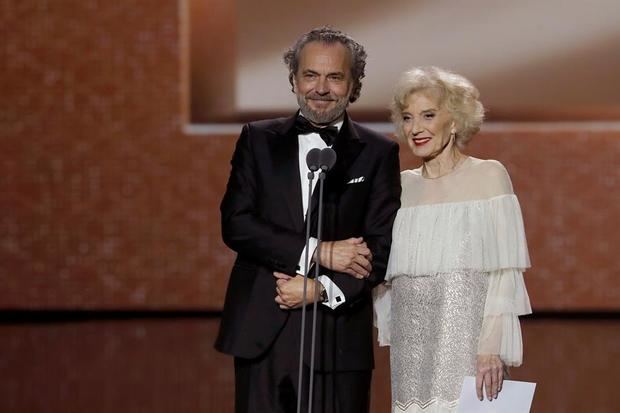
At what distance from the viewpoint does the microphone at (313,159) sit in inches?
95.6

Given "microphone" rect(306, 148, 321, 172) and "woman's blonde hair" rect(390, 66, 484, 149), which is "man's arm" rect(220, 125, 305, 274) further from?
"woman's blonde hair" rect(390, 66, 484, 149)

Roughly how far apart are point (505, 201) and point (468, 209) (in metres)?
0.09

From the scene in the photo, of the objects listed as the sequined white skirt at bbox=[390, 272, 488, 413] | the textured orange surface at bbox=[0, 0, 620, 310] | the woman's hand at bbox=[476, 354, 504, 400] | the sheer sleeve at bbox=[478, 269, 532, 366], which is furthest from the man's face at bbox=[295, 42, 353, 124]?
the textured orange surface at bbox=[0, 0, 620, 310]

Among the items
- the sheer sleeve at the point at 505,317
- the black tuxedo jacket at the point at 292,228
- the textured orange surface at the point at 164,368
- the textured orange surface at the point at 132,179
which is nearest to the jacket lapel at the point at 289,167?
the black tuxedo jacket at the point at 292,228

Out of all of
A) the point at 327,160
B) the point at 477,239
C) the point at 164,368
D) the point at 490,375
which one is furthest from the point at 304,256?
the point at 164,368

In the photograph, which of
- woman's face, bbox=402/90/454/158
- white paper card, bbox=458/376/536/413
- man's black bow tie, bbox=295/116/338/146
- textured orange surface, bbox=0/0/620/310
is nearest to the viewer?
white paper card, bbox=458/376/536/413

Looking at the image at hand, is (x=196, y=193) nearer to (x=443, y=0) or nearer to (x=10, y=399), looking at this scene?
(x=443, y=0)

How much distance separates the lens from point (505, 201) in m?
2.49

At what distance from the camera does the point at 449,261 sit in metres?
2.52

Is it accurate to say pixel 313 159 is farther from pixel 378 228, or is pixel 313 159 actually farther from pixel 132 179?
pixel 132 179

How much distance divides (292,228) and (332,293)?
0.59 feet

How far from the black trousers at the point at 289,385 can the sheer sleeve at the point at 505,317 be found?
0.33 metres


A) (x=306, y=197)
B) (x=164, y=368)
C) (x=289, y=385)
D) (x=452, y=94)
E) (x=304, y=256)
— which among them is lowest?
(x=164, y=368)

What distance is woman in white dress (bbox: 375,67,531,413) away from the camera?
247cm
